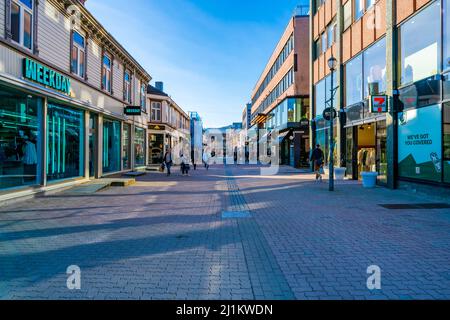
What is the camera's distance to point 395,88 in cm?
1304

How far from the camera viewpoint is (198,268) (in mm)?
4586

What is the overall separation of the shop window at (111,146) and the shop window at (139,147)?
3.90 m

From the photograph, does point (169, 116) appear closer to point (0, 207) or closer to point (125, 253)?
point (0, 207)

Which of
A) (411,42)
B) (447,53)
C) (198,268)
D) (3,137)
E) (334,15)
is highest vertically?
(334,15)

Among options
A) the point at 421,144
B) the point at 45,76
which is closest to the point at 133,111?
the point at 45,76

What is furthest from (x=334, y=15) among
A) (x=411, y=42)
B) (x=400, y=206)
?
(x=400, y=206)

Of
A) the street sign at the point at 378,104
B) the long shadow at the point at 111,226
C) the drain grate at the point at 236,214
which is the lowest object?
the long shadow at the point at 111,226

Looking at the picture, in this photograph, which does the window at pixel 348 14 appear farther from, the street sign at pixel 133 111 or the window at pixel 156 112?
the window at pixel 156 112

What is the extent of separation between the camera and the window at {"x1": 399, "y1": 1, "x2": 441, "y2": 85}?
35.6ft

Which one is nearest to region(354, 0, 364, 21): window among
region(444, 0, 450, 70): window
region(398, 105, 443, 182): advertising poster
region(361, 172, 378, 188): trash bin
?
region(444, 0, 450, 70): window

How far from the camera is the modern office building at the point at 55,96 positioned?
9.91 m

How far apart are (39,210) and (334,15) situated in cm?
1963

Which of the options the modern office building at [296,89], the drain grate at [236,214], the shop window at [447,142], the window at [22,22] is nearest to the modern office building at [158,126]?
the modern office building at [296,89]

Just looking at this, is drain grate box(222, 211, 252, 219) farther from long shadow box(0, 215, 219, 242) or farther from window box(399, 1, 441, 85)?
window box(399, 1, 441, 85)
